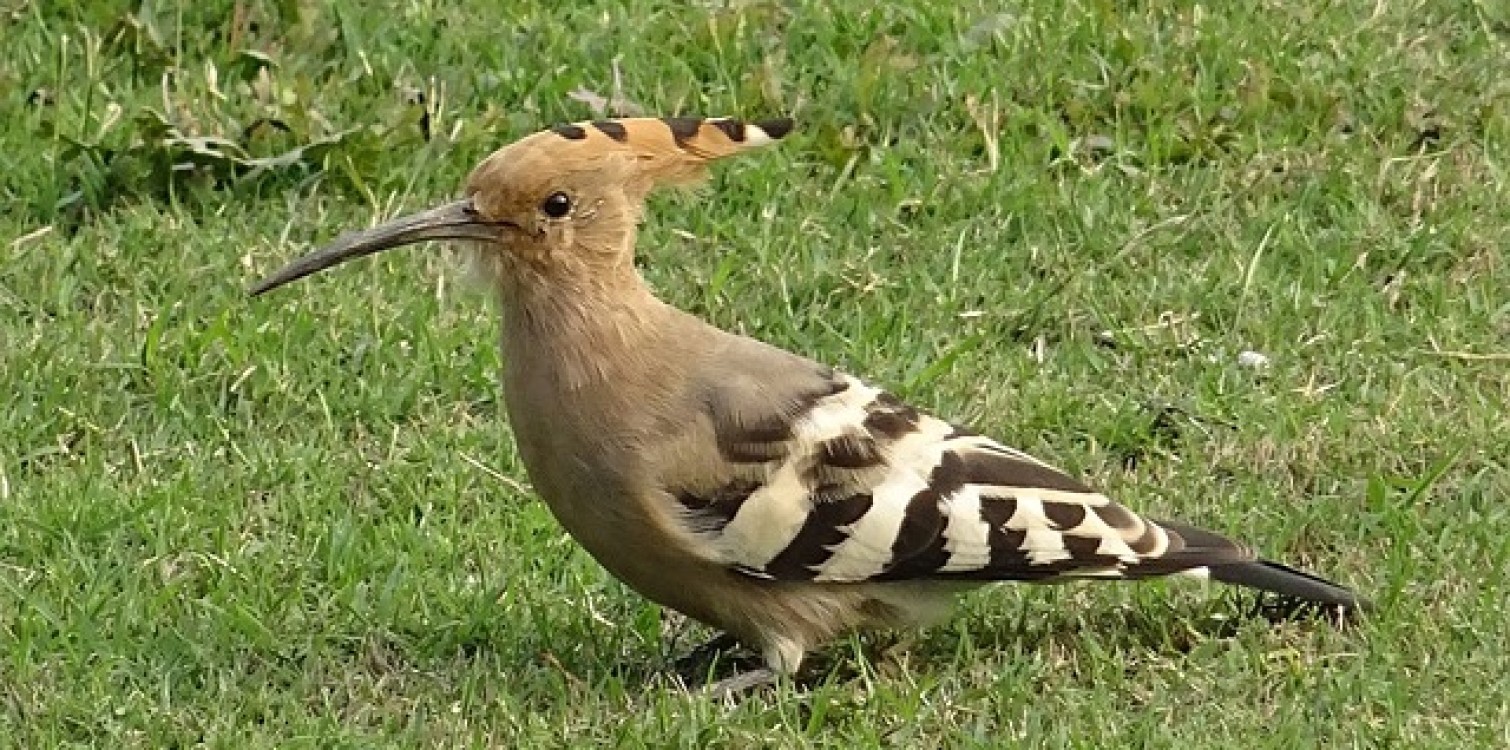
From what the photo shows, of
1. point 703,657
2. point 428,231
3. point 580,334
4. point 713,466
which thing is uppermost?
point 428,231

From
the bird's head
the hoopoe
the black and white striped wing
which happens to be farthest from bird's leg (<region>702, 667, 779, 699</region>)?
the bird's head

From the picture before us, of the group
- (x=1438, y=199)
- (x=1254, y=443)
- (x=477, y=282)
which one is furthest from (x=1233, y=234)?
(x=477, y=282)

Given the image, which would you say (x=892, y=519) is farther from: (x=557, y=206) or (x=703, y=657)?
(x=557, y=206)

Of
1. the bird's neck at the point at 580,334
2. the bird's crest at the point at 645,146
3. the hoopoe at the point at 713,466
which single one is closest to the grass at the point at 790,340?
the hoopoe at the point at 713,466

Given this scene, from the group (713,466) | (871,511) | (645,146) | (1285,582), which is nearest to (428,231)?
(645,146)

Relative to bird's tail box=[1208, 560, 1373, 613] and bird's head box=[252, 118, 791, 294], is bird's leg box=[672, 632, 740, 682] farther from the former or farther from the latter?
bird's tail box=[1208, 560, 1373, 613]

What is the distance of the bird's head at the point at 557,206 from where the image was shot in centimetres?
423

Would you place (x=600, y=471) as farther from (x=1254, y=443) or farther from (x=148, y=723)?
(x=1254, y=443)

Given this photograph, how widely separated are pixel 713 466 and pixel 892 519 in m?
0.28

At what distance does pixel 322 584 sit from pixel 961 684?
1.03 metres

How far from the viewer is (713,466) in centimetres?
422

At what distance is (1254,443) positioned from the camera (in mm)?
5051

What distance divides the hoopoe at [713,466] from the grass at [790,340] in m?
0.15

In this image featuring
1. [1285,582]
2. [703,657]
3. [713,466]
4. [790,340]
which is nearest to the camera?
[713,466]
